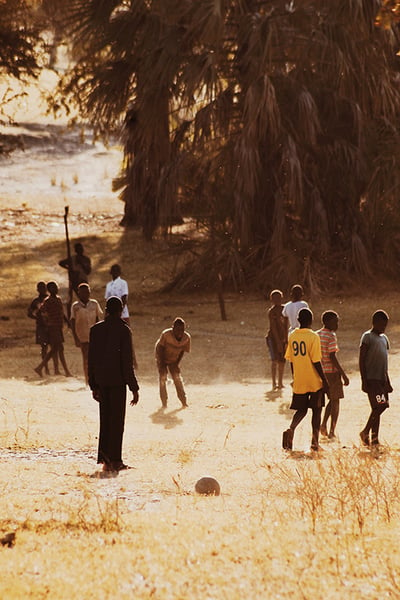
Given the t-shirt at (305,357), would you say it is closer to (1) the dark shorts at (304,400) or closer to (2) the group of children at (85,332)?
(1) the dark shorts at (304,400)

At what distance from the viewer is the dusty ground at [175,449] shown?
19.7 feet

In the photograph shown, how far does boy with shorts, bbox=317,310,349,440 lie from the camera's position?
37.7 feet

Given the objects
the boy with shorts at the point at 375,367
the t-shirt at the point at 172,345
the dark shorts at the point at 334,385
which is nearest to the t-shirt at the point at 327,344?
the dark shorts at the point at 334,385

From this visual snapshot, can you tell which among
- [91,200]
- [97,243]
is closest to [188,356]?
[97,243]

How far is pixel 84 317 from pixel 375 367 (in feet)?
17.8

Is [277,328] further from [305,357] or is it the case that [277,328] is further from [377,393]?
[305,357]

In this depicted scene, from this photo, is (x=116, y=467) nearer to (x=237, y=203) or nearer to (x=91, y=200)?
(x=237, y=203)

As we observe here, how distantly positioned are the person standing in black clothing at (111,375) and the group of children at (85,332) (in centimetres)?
378

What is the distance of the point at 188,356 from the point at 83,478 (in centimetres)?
1089

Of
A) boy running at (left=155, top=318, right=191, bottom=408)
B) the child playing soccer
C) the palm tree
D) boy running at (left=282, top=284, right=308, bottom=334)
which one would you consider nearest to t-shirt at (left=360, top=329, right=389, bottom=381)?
boy running at (left=155, top=318, right=191, bottom=408)

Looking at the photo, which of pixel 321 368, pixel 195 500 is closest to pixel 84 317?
pixel 321 368

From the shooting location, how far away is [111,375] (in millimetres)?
9578

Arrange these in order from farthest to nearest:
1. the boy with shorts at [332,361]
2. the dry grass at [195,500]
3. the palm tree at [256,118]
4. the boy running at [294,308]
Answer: the palm tree at [256,118]
the boy running at [294,308]
the boy with shorts at [332,361]
the dry grass at [195,500]

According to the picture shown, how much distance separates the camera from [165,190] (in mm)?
25891
